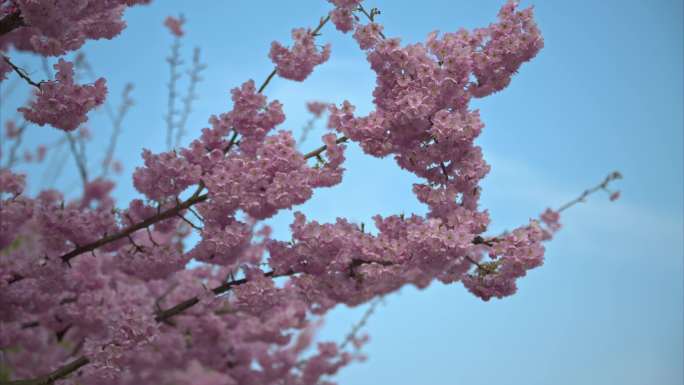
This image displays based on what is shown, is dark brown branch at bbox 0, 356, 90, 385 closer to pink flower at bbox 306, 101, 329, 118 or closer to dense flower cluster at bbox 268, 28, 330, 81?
dense flower cluster at bbox 268, 28, 330, 81

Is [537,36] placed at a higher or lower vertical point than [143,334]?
higher


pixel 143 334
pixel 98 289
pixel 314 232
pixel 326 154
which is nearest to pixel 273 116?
pixel 326 154

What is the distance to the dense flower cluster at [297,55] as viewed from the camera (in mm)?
4449

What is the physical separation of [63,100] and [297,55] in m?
1.68

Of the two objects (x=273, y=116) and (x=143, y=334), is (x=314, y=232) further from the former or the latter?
(x=143, y=334)

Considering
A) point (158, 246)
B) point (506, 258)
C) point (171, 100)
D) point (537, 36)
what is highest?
point (171, 100)

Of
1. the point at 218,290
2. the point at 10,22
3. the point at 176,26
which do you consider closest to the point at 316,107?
the point at 176,26

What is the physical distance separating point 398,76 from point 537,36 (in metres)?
1.01

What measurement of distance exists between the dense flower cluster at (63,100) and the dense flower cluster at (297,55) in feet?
4.18

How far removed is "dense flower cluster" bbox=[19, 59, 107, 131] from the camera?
3.89m

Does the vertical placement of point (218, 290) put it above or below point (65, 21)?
below

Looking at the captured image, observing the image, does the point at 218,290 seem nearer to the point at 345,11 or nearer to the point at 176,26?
the point at 345,11

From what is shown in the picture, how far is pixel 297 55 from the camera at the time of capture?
4434 millimetres

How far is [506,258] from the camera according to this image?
3.89 metres
